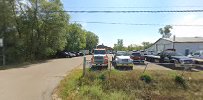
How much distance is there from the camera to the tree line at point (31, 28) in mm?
38188

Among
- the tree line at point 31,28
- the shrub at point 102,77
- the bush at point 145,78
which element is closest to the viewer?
the shrub at point 102,77

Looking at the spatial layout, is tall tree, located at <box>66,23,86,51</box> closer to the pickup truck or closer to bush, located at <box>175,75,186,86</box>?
the pickup truck

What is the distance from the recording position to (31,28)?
43.8 metres

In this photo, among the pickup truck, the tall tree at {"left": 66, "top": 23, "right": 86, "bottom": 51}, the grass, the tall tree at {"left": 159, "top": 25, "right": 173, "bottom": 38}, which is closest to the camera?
the grass

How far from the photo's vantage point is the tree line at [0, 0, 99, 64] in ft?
125

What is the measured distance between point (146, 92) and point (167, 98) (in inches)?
63.8

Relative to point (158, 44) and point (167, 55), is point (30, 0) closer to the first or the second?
point (167, 55)

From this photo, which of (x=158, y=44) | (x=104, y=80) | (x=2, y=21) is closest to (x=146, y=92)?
(x=104, y=80)

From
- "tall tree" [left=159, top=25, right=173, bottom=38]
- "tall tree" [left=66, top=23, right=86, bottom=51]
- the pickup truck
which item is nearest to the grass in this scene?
the pickup truck

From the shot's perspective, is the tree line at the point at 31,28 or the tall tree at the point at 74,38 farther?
the tall tree at the point at 74,38

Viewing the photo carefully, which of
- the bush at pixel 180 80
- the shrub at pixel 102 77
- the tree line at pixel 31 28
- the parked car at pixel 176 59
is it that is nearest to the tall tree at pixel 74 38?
the tree line at pixel 31 28

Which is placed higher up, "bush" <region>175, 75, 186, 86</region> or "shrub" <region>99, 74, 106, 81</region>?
"shrub" <region>99, 74, 106, 81</region>

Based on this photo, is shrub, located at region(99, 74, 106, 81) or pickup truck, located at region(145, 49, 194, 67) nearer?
shrub, located at region(99, 74, 106, 81)

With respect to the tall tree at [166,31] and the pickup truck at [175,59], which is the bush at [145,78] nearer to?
the pickup truck at [175,59]
